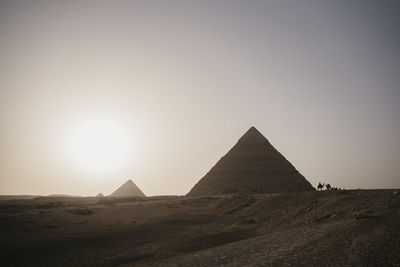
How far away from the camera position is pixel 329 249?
6844mm

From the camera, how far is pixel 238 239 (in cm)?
1037

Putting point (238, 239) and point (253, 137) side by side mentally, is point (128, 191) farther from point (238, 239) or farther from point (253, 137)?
point (238, 239)

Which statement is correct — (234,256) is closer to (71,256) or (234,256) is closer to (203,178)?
(71,256)

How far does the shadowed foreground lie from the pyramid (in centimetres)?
5148

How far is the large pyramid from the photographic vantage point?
123 ft

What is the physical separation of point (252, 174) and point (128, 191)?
38.5 metres

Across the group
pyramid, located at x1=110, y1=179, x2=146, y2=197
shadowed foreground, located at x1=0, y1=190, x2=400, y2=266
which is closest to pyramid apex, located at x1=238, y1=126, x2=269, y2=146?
shadowed foreground, located at x1=0, y1=190, x2=400, y2=266

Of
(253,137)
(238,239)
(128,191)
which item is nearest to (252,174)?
(253,137)

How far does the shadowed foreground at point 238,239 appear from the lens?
6.80m

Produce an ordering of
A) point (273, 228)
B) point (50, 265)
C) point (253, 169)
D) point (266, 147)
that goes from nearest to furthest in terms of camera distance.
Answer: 1. point (50, 265)
2. point (273, 228)
3. point (253, 169)
4. point (266, 147)

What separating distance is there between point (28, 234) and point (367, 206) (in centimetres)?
1426

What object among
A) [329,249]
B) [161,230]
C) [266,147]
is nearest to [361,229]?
[329,249]

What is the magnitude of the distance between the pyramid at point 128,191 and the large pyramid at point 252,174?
100 feet

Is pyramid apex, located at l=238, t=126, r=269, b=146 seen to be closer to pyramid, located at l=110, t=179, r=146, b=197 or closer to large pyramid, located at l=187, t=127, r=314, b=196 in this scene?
large pyramid, located at l=187, t=127, r=314, b=196
